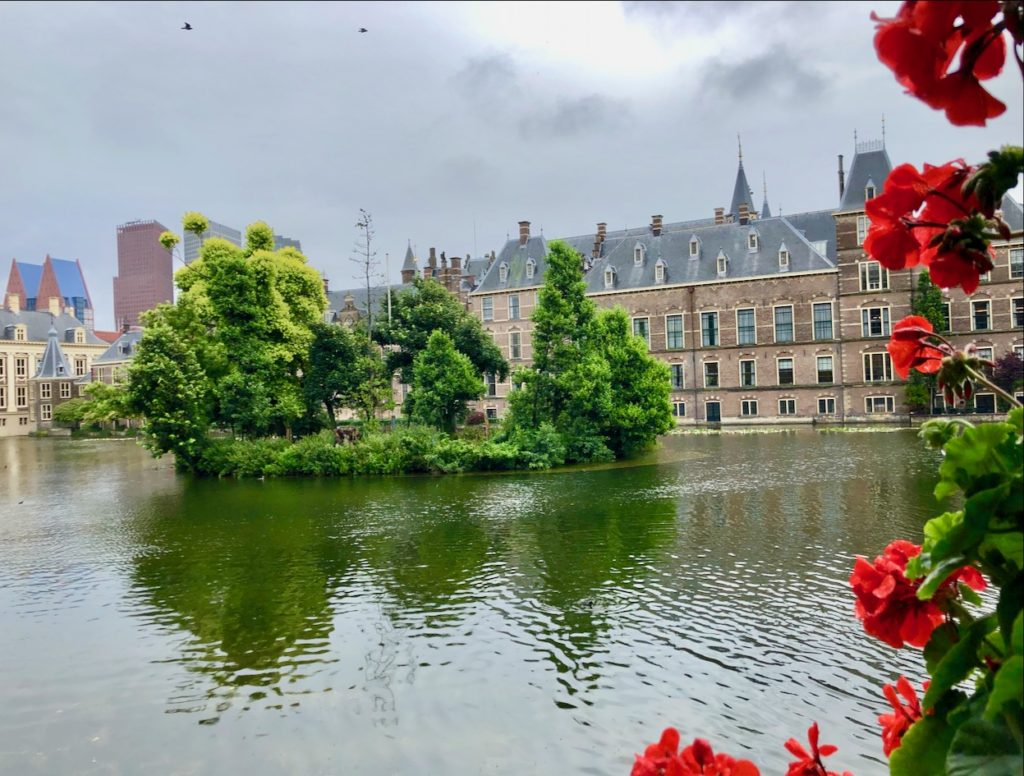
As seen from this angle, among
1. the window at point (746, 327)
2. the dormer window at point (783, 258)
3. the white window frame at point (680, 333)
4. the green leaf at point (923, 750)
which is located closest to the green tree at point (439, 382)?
the white window frame at point (680, 333)

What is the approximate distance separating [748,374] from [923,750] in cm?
4630

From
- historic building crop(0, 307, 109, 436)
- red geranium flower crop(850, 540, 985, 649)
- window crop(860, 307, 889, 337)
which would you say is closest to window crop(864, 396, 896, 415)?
window crop(860, 307, 889, 337)

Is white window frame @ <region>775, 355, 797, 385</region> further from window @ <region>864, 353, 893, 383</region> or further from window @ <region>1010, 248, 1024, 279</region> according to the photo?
window @ <region>1010, 248, 1024, 279</region>

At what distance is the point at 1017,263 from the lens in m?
39.4

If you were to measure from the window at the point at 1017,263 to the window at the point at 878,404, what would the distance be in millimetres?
8609

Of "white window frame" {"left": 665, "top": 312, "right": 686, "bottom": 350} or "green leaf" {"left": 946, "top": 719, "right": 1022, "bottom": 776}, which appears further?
"white window frame" {"left": 665, "top": 312, "right": 686, "bottom": 350}

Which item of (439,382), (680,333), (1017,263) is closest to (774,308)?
(680,333)

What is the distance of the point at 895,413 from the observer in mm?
41844

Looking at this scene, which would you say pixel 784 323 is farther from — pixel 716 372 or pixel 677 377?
pixel 677 377

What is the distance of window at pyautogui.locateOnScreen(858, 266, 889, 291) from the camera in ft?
139

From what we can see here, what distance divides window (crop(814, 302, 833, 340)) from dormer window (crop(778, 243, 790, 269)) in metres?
2.88

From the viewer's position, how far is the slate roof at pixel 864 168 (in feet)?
142

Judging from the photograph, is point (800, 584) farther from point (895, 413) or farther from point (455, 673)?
point (895, 413)

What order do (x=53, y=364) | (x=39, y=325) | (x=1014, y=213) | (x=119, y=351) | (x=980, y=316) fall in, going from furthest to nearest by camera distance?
1. (x=39, y=325)
2. (x=119, y=351)
3. (x=53, y=364)
4. (x=980, y=316)
5. (x=1014, y=213)
